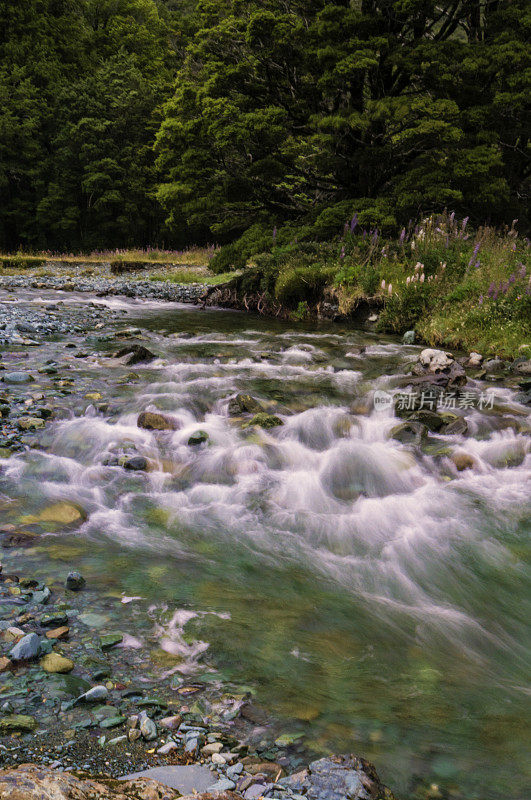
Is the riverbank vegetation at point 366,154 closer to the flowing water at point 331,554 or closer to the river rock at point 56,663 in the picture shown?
the flowing water at point 331,554

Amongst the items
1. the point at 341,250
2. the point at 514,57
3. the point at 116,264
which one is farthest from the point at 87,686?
the point at 116,264

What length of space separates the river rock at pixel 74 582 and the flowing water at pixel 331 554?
0.31ft

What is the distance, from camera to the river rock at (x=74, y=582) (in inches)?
109

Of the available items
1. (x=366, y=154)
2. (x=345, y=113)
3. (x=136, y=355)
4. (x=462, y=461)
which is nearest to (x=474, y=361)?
(x=462, y=461)

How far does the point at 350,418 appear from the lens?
5820mm

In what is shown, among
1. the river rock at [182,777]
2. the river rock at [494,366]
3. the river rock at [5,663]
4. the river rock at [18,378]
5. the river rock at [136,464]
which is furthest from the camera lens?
the river rock at [494,366]

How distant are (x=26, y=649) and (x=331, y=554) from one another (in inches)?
84.1

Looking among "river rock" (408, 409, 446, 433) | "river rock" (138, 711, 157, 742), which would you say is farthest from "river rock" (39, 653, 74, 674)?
"river rock" (408, 409, 446, 433)

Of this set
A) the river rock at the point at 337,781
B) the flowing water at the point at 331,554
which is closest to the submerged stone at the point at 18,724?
the flowing water at the point at 331,554

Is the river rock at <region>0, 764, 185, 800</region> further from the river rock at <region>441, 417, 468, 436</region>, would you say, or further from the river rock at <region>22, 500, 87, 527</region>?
the river rock at <region>441, 417, 468, 436</region>

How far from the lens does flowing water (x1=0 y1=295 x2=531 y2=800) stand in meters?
2.12

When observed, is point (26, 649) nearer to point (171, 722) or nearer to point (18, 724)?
point (18, 724)

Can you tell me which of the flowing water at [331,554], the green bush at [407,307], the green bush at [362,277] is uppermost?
the green bush at [362,277]

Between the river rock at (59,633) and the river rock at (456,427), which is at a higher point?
the river rock at (456,427)
